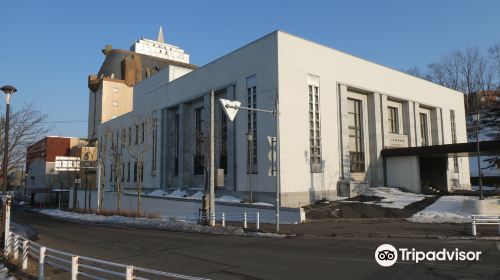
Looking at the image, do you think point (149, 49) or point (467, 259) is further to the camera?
point (149, 49)

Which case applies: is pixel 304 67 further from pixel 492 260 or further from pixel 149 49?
pixel 149 49

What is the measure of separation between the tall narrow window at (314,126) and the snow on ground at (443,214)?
9.42m

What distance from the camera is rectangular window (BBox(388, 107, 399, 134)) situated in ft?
142

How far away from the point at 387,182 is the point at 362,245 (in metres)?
26.9

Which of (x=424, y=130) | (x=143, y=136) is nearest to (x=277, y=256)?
(x=424, y=130)

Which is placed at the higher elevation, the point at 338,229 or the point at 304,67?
the point at 304,67

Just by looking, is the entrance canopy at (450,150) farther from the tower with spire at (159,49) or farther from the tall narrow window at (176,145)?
the tower with spire at (159,49)

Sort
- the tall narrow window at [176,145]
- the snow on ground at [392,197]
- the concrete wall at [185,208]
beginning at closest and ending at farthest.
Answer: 1. the concrete wall at [185,208]
2. the snow on ground at [392,197]
3. the tall narrow window at [176,145]

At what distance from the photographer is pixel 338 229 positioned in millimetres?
18828

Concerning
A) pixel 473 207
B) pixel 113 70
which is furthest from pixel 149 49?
pixel 473 207

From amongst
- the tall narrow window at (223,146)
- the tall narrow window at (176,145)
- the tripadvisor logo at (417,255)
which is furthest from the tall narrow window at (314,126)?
the tripadvisor logo at (417,255)

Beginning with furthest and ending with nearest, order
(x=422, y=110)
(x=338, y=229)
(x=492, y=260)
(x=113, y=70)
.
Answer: (x=113, y=70), (x=422, y=110), (x=338, y=229), (x=492, y=260)

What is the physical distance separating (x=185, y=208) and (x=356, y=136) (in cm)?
1840

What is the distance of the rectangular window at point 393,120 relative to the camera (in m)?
43.4
